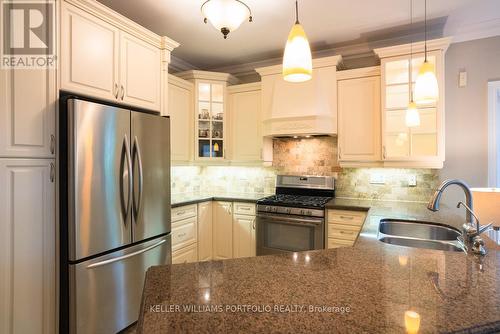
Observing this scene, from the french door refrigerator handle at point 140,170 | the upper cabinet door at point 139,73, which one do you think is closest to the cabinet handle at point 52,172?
the french door refrigerator handle at point 140,170

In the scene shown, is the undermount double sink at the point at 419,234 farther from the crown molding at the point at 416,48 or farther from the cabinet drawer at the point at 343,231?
the crown molding at the point at 416,48

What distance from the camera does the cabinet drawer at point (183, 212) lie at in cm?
295

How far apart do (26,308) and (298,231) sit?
226 cm

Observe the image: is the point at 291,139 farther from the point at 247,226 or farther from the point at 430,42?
the point at 430,42

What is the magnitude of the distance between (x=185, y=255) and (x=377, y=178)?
2329 millimetres

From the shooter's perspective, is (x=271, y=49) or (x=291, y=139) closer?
(x=271, y=49)

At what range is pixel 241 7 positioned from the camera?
171 centimetres

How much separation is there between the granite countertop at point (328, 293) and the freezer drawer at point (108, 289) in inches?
41.9

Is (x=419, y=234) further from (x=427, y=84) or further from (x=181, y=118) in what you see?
(x=181, y=118)

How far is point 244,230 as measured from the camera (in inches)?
132

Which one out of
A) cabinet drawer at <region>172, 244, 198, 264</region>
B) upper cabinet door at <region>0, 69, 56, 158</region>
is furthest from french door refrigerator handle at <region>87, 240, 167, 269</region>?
upper cabinet door at <region>0, 69, 56, 158</region>

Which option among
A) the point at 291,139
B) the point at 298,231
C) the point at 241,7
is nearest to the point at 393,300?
the point at 241,7

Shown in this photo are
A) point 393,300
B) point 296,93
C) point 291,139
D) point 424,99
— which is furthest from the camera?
point 291,139

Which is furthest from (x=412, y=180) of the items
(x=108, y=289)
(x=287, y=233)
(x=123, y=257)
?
(x=108, y=289)
